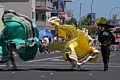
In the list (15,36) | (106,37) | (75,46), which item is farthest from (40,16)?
(15,36)

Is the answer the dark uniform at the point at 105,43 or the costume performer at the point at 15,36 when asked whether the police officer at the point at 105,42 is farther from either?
the costume performer at the point at 15,36

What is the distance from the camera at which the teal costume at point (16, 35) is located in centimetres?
1803

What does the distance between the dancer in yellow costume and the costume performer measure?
120 cm

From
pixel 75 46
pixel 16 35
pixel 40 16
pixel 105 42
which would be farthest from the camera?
pixel 40 16

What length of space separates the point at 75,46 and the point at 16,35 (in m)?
2.52

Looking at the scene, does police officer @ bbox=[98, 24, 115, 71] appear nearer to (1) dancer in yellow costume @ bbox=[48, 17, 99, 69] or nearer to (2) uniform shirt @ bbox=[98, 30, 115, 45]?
(2) uniform shirt @ bbox=[98, 30, 115, 45]

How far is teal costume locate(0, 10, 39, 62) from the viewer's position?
1803 centimetres

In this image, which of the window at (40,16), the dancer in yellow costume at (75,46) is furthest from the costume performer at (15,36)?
the window at (40,16)

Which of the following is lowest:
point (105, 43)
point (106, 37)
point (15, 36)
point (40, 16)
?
point (40, 16)

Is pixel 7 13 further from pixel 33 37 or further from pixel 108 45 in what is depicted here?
pixel 108 45

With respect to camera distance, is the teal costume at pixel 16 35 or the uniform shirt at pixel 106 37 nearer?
the teal costume at pixel 16 35

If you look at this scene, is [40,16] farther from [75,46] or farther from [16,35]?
[16,35]

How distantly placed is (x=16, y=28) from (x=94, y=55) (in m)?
3.44

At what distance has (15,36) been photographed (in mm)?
18078
